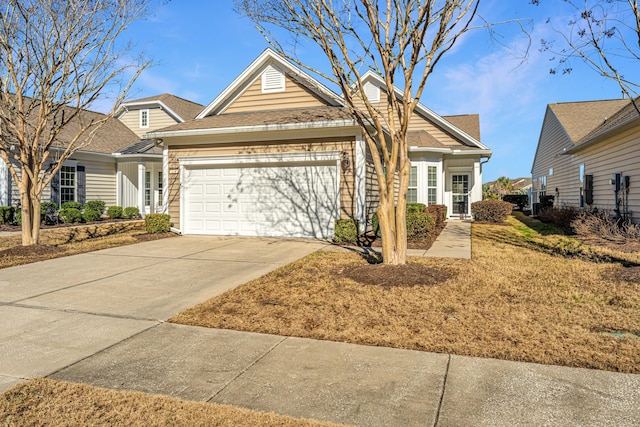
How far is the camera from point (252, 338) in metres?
4.27

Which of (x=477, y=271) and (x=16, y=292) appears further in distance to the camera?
(x=477, y=271)

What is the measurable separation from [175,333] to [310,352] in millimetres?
1535

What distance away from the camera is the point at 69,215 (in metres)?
17.1

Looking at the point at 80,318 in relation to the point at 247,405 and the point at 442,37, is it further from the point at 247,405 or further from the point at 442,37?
the point at 442,37

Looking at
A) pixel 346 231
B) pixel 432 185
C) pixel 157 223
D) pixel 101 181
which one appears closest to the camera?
pixel 346 231

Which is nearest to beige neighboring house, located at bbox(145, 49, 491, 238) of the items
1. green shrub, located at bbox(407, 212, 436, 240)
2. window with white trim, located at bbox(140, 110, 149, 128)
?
green shrub, located at bbox(407, 212, 436, 240)

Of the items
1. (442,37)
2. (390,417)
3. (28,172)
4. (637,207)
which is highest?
(442,37)

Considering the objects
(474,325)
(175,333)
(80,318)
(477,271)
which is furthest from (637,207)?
(80,318)

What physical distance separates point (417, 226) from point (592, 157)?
981 cm

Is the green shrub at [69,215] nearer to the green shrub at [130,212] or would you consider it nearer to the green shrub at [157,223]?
the green shrub at [130,212]

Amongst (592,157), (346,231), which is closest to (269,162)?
(346,231)

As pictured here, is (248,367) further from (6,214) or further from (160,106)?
(160,106)

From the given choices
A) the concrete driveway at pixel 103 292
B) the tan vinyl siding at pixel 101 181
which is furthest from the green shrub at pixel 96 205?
the concrete driveway at pixel 103 292

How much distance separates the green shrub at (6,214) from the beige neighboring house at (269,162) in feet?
22.7
